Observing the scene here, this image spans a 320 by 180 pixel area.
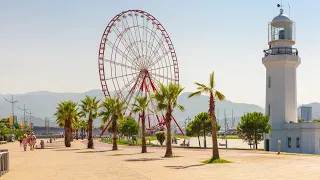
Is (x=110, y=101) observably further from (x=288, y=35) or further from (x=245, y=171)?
(x=245, y=171)

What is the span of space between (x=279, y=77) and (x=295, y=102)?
159 inches

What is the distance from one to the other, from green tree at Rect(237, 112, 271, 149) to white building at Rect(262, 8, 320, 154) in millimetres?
1015

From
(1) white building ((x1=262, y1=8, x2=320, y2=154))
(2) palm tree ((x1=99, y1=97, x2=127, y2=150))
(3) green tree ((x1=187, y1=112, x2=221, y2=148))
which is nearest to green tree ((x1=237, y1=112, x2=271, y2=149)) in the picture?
(1) white building ((x1=262, y1=8, x2=320, y2=154))

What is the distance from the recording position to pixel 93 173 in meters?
23.9

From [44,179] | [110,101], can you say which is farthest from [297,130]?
[44,179]

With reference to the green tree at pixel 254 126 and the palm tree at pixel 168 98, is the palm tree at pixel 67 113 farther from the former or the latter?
the palm tree at pixel 168 98

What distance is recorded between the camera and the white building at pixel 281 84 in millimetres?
56031

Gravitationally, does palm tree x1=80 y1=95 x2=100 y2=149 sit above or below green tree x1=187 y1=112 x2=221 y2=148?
above

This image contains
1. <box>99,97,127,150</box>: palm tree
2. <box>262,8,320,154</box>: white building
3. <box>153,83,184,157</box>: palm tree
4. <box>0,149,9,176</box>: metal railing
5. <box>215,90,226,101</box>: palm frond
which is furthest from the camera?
<box>262,8,320,154</box>: white building

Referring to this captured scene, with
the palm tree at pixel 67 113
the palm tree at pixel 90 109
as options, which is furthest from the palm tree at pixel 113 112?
the palm tree at pixel 67 113

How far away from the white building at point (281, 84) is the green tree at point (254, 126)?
1015mm

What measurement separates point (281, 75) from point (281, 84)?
3.83 ft

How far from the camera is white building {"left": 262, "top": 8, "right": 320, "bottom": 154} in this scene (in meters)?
56.0

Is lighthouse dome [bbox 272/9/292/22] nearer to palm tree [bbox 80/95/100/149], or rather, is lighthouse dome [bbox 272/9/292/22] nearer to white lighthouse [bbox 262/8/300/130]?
white lighthouse [bbox 262/8/300/130]
